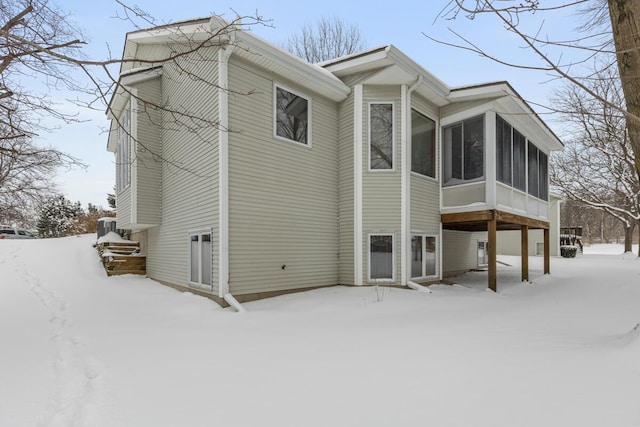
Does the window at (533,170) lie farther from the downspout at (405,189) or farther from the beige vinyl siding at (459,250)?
the downspout at (405,189)

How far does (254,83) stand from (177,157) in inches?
115

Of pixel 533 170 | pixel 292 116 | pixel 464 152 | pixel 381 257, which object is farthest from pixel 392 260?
pixel 533 170

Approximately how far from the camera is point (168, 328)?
5.53 m

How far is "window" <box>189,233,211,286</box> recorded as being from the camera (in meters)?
7.50

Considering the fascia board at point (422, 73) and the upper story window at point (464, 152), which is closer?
the fascia board at point (422, 73)

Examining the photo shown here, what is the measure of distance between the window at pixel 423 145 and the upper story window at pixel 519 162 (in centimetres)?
166

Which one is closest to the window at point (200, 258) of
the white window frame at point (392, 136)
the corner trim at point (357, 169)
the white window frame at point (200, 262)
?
the white window frame at point (200, 262)

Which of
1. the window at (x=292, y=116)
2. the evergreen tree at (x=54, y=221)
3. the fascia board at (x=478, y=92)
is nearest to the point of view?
the window at (x=292, y=116)

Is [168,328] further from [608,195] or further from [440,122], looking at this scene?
[608,195]

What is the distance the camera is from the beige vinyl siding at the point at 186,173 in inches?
289

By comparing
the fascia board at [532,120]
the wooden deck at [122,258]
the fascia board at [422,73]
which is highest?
the fascia board at [422,73]

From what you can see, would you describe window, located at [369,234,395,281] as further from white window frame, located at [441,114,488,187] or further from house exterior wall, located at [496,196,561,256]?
house exterior wall, located at [496,196,561,256]

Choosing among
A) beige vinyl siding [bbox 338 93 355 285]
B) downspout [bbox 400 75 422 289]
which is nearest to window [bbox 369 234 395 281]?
downspout [bbox 400 75 422 289]

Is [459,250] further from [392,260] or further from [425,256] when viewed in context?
[392,260]
